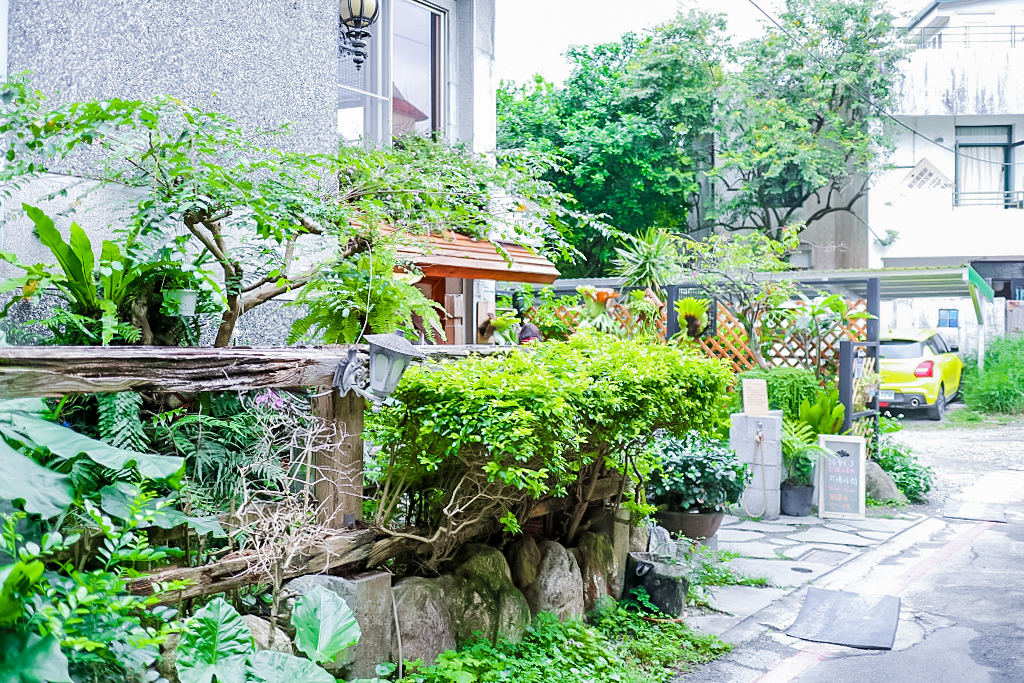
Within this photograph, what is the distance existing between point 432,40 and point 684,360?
541cm

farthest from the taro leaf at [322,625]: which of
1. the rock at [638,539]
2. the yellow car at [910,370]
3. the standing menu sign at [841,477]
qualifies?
the yellow car at [910,370]

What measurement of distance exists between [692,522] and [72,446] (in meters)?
5.41

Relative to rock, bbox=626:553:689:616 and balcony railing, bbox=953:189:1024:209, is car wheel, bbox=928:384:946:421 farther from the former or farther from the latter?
rock, bbox=626:553:689:616

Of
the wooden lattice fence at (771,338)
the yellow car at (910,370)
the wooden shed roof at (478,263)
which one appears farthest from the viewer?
the yellow car at (910,370)

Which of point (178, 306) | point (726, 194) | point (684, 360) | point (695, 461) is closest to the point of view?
point (178, 306)

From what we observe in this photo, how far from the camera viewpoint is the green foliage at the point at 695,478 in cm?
725

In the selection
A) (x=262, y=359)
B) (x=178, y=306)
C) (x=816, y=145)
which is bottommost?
(x=262, y=359)

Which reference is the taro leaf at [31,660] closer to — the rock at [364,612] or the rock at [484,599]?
the rock at [364,612]

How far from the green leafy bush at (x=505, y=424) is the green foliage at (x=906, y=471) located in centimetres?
620

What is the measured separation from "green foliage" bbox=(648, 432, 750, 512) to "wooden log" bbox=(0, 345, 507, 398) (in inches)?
152

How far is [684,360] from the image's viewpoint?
6125mm

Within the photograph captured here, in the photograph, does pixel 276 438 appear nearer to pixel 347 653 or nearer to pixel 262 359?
pixel 262 359

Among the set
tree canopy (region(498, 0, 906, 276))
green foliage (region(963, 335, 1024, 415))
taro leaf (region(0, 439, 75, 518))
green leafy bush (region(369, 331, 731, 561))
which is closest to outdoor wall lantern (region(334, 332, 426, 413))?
green leafy bush (region(369, 331, 731, 561))

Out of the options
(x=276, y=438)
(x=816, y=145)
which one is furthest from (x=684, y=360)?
(x=816, y=145)
